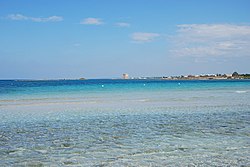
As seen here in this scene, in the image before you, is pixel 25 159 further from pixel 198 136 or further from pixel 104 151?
pixel 198 136

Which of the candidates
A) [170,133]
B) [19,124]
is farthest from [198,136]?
[19,124]

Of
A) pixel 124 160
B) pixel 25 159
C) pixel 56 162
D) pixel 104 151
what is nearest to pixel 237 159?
pixel 124 160

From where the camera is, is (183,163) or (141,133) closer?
(183,163)

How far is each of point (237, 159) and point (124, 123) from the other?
801 centimetres

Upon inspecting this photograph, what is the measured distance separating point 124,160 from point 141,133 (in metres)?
4.25

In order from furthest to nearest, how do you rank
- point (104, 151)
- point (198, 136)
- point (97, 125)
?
point (97, 125) < point (198, 136) < point (104, 151)

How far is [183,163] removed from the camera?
868 cm

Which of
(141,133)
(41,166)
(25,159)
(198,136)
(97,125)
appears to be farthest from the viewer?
(97,125)

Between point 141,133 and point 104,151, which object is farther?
point 141,133

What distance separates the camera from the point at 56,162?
29.4 feet

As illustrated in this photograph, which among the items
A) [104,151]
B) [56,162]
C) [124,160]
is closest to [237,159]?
[124,160]

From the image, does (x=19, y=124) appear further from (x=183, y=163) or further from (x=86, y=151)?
(x=183, y=163)

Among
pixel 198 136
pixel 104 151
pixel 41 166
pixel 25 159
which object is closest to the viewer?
pixel 41 166

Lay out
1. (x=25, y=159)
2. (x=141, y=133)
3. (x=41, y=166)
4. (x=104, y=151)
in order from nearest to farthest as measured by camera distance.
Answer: (x=41, y=166) < (x=25, y=159) < (x=104, y=151) < (x=141, y=133)
